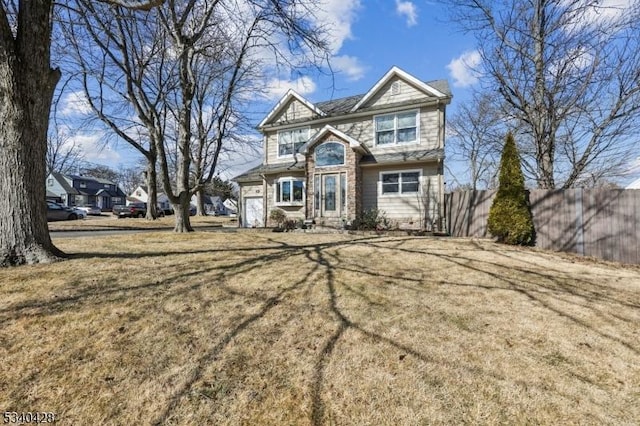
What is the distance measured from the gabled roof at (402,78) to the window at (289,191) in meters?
4.83

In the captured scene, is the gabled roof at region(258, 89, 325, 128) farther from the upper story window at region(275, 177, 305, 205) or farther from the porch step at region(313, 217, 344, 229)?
the porch step at region(313, 217, 344, 229)

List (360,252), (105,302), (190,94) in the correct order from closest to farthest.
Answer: (105,302) → (360,252) → (190,94)

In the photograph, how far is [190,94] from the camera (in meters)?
11.1

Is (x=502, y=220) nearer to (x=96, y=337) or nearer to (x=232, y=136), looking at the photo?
(x=96, y=337)

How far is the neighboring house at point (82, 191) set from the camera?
51.0 meters

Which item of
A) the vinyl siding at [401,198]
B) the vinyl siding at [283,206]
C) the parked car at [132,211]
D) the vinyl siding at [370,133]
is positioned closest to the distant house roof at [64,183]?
the parked car at [132,211]

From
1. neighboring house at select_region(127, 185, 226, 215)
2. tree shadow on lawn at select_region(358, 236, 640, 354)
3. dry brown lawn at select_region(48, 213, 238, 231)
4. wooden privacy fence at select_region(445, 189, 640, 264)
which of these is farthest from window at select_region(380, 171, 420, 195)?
neighboring house at select_region(127, 185, 226, 215)

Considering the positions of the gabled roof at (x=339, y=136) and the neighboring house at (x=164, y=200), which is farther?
the neighboring house at (x=164, y=200)

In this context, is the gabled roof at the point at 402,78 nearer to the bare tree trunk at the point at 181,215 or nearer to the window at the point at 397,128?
the window at the point at 397,128

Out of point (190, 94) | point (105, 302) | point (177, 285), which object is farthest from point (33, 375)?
point (190, 94)

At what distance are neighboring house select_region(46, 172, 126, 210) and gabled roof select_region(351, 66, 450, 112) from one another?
5305cm

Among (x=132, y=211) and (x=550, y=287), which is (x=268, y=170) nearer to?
(x=550, y=287)

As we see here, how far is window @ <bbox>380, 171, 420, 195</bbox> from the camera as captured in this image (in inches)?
539

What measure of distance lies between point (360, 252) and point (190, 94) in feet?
29.1
